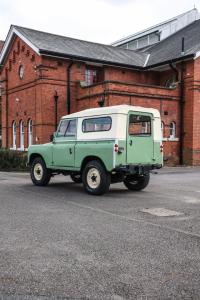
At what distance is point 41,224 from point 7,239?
3.79 feet

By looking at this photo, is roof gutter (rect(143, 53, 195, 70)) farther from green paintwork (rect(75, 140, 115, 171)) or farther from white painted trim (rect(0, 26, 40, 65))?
green paintwork (rect(75, 140, 115, 171))

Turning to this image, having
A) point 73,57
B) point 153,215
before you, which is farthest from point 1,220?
point 73,57

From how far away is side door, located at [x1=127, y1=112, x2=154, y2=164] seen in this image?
36.4ft

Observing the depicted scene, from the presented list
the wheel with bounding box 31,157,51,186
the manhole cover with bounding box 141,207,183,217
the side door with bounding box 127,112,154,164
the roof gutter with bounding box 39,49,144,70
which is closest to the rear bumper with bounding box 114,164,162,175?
the side door with bounding box 127,112,154,164

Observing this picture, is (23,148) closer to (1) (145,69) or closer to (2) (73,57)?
(2) (73,57)

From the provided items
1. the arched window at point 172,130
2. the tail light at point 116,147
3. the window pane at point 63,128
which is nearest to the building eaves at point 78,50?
the arched window at point 172,130

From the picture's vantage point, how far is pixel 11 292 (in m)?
3.95

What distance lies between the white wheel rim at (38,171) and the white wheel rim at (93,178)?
2501 millimetres

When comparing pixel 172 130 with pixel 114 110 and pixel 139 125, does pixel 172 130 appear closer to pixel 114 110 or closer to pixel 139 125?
pixel 139 125

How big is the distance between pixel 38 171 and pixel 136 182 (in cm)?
342

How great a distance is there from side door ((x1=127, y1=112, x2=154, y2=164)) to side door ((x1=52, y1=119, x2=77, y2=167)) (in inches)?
73.6

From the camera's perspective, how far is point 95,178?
1113cm

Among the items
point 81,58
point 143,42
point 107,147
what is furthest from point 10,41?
point 107,147

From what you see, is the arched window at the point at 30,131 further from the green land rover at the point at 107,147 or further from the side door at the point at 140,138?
the side door at the point at 140,138
